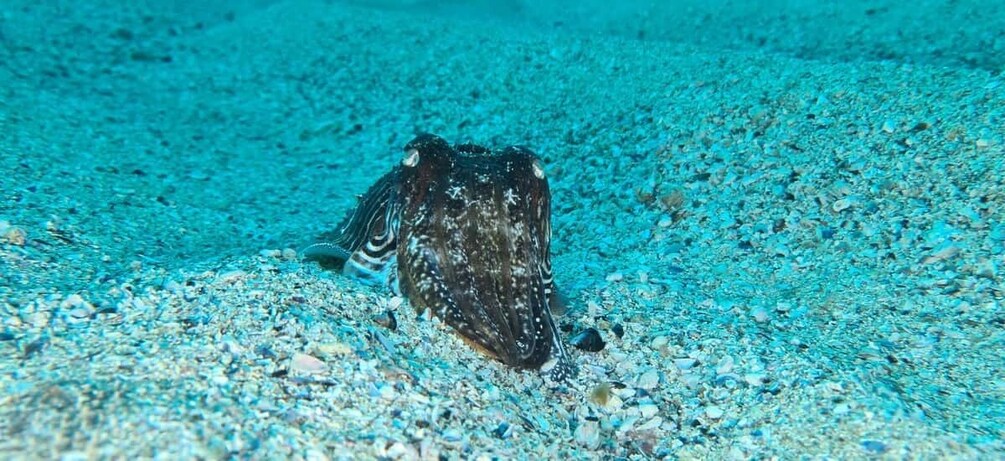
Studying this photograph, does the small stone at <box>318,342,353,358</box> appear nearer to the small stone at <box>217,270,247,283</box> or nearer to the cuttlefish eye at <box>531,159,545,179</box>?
the small stone at <box>217,270,247,283</box>

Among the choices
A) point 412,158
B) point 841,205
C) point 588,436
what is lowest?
point 588,436

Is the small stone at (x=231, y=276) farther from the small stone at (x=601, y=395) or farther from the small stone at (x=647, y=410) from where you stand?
the small stone at (x=647, y=410)

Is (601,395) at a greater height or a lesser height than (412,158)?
lesser

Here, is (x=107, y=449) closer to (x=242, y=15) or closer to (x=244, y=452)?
(x=244, y=452)

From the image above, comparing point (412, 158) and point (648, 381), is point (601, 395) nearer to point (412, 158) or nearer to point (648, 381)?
point (648, 381)

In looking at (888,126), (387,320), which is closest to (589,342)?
(387,320)

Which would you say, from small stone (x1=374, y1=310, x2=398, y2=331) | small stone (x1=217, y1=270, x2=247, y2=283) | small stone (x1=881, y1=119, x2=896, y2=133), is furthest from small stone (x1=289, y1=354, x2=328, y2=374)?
small stone (x1=881, y1=119, x2=896, y2=133)
